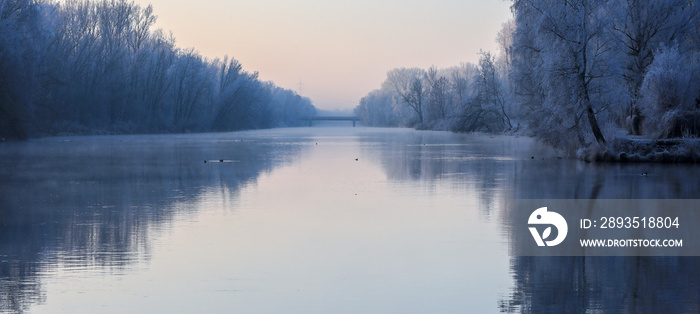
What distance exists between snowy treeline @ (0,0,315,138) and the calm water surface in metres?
33.5

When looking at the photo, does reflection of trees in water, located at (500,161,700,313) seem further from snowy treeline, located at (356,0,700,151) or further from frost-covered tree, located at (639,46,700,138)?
frost-covered tree, located at (639,46,700,138)

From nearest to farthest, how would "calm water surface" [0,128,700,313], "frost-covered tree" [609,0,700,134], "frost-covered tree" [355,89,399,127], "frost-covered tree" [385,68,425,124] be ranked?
"calm water surface" [0,128,700,313], "frost-covered tree" [609,0,700,134], "frost-covered tree" [385,68,425,124], "frost-covered tree" [355,89,399,127]

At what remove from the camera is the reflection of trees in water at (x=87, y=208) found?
362 inches

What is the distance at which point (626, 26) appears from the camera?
3612cm

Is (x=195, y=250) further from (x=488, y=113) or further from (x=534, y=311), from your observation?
(x=488, y=113)

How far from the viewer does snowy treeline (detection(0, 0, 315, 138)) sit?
166 ft

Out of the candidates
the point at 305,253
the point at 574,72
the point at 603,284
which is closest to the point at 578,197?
the point at 305,253

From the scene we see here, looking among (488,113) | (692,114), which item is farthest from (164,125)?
(692,114)

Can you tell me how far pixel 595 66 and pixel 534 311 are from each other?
2393cm

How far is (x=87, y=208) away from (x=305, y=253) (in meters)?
6.28

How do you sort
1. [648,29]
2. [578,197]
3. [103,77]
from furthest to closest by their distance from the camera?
[103,77]
[648,29]
[578,197]

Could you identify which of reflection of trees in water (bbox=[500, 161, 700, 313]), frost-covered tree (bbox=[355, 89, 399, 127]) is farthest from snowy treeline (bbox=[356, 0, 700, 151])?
frost-covered tree (bbox=[355, 89, 399, 127])

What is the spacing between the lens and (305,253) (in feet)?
33.1

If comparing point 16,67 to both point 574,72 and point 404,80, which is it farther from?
point 404,80
